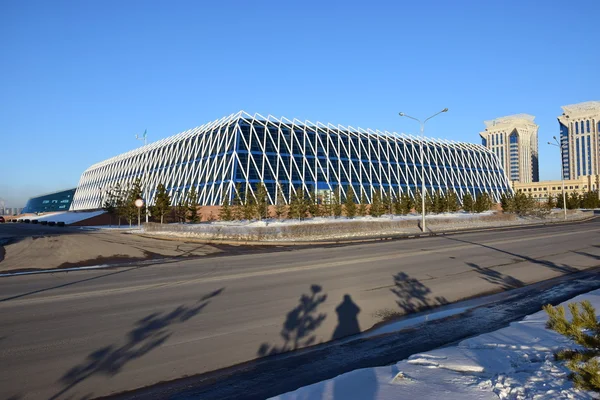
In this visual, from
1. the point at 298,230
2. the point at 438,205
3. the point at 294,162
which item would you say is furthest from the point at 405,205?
the point at 298,230

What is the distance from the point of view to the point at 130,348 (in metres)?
7.52

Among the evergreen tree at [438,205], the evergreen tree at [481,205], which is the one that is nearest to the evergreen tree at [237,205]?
the evergreen tree at [438,205]

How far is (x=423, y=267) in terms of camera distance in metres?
16.5

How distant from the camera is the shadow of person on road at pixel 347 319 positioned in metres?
8.70

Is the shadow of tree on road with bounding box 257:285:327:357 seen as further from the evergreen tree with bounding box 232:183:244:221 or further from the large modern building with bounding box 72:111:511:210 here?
the large modern building with bounding box 72:111:511:210

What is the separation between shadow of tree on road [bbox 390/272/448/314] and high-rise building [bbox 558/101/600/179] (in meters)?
151

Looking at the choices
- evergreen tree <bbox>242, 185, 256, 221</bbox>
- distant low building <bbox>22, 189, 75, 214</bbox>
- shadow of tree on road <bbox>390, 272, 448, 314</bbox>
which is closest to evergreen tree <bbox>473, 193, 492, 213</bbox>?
evergreen tree <bbox>242, 185, 256, 221</bbox>

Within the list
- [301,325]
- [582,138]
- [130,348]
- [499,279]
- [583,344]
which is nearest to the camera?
[583,344]

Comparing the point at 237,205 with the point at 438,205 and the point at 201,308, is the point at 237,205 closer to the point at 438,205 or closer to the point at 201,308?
the point at 438,205

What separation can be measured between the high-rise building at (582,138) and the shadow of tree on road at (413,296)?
496ft

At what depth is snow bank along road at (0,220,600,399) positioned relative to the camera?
676cm

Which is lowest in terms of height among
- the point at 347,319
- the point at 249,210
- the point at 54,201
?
the point at 347,319

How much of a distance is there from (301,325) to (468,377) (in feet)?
13.3

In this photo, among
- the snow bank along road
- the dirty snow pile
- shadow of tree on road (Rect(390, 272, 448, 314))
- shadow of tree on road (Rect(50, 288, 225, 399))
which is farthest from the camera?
shadow of tree on road (Rect(390, 272, 448, 314))
